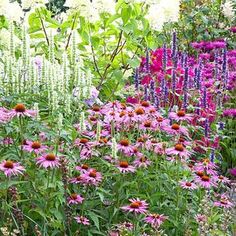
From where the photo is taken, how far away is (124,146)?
3525mm

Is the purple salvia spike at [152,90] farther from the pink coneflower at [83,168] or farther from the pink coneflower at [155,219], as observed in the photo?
the pink coneflower at [155,219]

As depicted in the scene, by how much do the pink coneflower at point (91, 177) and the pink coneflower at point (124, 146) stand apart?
23 cm

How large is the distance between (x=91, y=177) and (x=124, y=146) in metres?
0.33

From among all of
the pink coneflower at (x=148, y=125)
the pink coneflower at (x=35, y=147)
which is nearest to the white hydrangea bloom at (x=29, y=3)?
the pink coneflower at (x=148, y=125)

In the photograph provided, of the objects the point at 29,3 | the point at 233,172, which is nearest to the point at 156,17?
the point at 29,3

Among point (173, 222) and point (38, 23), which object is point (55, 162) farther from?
point (38, 23)

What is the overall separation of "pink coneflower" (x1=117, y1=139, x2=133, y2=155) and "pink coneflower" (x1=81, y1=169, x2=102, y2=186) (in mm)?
232

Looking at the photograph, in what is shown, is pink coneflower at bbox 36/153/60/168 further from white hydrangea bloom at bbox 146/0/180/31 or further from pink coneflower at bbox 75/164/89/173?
white hydrangea bloom at bbox 146/0/180/31

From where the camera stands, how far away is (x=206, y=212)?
125 inches

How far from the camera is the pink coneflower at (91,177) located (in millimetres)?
3256

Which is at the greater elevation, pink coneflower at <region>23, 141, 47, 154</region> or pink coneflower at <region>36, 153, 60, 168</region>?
pink coneflower at <region>23, 141, 47, 154</region>

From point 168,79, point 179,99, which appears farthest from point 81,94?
point 168,79

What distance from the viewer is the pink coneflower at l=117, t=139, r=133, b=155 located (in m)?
3.50

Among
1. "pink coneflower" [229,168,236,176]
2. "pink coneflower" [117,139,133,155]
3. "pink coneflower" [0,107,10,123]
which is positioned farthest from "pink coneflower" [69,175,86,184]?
"pink coneflower" [229,168,236,176]
